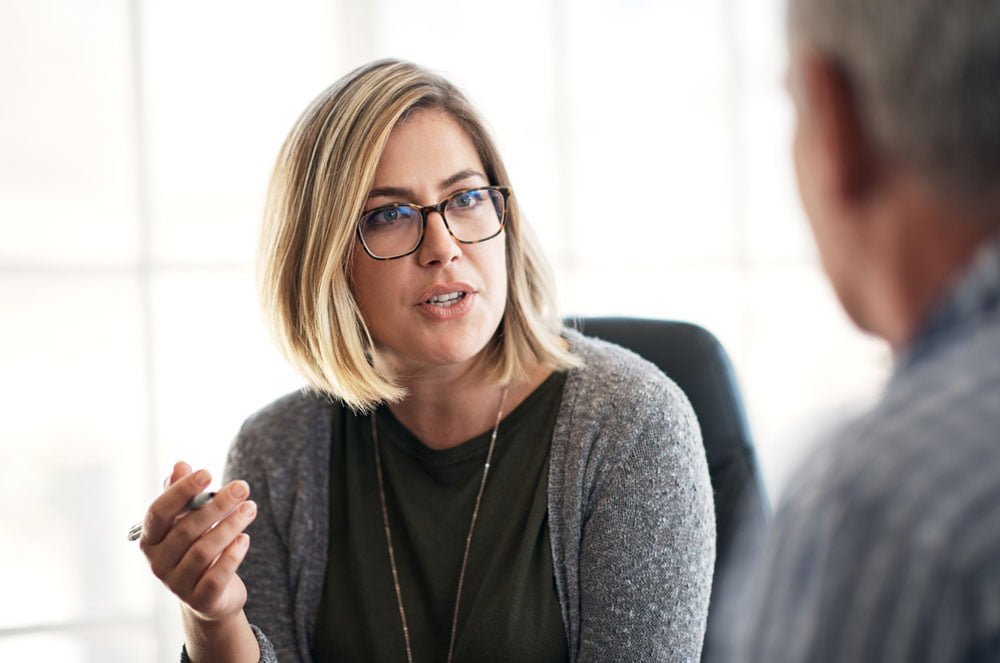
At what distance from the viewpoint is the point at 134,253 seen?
2.21 metres

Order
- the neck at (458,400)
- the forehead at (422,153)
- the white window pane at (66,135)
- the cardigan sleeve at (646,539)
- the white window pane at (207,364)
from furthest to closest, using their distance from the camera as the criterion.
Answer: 1. the white window pane at (207,364)
2. the white window pane at (66,135)
3. the neck at (458,400)
4. the forehead at (422,153)
5. the cardigan sleeve at (646,539)

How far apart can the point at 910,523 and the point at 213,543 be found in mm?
837

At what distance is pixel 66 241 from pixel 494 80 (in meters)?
0.99

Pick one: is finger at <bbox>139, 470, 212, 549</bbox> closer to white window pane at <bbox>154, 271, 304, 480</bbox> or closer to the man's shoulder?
the man's shoulder

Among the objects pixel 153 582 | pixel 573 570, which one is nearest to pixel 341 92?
pixel 573 570

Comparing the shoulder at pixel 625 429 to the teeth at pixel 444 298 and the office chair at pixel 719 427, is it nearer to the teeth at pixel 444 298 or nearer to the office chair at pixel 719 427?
the office chair at pixel 719 427

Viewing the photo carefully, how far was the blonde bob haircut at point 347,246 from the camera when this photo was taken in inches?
51.9

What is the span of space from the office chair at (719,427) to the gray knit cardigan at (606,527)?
0.06 m

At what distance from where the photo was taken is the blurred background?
214cm

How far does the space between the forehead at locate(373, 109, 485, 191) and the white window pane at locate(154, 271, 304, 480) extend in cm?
103

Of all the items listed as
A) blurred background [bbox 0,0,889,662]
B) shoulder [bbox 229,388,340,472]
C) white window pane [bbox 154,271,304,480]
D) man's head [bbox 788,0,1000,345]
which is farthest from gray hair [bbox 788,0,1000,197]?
white window pane [bbox 154,271,304,480]

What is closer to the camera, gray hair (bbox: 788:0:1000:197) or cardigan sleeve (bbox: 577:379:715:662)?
gray hair (bbox: 788:0:1000:197)

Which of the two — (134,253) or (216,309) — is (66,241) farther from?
(216,309)

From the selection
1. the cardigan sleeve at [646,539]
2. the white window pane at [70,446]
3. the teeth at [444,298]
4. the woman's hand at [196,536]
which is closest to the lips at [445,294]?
the teeth at [444,298]
